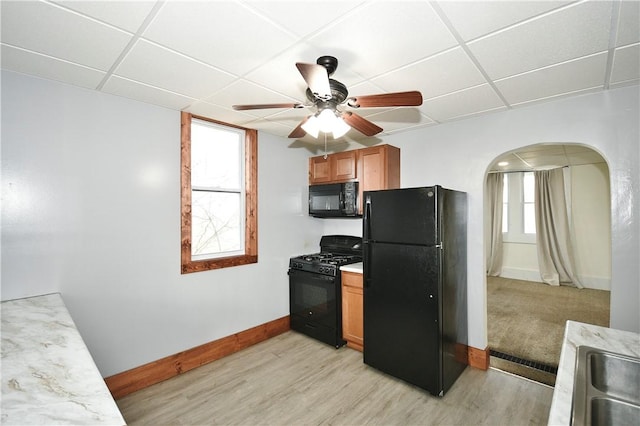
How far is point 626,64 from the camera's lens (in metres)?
1.88

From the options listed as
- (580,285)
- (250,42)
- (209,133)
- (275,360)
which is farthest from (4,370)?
(580,285)

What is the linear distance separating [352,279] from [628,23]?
2718 millimetres

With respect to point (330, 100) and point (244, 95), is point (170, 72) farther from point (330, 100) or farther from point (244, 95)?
point (330, 100)

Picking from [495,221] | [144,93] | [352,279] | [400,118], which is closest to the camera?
[144,93]

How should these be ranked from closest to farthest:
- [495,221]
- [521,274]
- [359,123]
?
[359,123], [521,274], [495,221]

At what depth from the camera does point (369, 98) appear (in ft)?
5.59

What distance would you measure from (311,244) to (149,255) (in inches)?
81.2

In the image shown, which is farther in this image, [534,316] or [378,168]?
[534,316]

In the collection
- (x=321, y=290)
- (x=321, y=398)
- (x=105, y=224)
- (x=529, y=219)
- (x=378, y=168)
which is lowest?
(x=321, y=398)

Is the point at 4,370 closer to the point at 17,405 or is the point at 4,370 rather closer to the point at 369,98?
the point at 17,405

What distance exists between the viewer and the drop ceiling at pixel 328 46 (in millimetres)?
1403

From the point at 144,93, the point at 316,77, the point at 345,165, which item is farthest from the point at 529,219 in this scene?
the point at 144,93

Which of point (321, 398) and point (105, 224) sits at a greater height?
point (105, 224)

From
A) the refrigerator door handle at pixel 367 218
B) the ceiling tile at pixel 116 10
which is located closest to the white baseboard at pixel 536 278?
the refrigerator door handle at pixel 367 218
